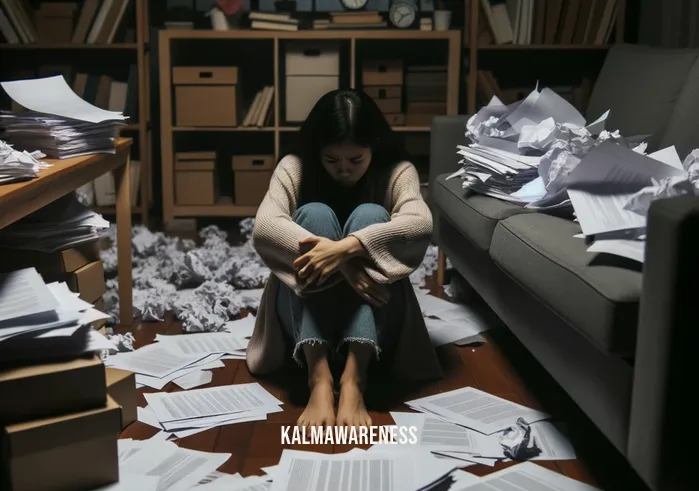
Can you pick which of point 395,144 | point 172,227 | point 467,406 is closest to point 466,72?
point 172,227

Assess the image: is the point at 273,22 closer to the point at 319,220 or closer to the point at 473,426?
the point at 319,220

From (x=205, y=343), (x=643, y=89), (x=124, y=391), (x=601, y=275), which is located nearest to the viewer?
(x=601, y=275)

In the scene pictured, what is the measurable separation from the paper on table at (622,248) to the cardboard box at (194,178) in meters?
2.63

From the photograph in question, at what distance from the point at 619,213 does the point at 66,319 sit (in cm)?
95

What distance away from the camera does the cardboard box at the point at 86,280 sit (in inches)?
75.9

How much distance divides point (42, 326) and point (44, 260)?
640mm

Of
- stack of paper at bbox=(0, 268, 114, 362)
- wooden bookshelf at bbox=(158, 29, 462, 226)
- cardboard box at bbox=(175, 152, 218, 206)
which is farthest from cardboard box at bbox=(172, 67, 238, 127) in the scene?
stack of paper at bbox=(0, 268, 114, 362)

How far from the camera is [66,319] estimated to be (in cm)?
134

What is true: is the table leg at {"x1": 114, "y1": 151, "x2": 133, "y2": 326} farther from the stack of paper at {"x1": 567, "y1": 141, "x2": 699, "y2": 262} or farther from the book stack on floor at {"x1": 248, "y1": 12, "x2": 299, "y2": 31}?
the book stack on floor at {"x1": 248, "y1": 12, "x2": 299, "y2": 31}

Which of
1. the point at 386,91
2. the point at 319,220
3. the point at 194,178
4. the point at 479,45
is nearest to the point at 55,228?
the point at 319,220

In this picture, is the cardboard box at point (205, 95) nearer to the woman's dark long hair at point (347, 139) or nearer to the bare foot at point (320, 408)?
the woman's dark long hair at point (347, 139)

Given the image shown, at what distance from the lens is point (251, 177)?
3.76 meters

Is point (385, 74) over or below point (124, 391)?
over

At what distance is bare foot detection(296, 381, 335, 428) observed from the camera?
1642 millimetres
